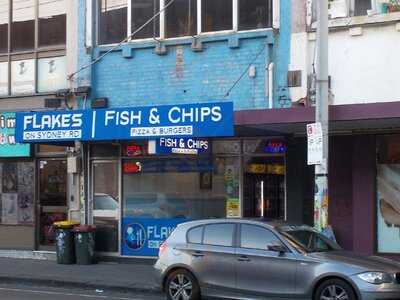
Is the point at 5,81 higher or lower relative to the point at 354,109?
higher

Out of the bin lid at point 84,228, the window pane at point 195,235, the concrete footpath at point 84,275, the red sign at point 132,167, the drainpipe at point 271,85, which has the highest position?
the drainpipe at point 271,85

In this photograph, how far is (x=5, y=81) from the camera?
2005 centimetres

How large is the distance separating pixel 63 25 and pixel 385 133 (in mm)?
9084

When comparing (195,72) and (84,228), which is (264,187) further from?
(84,228)

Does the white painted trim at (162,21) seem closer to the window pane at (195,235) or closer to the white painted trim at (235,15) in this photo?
the white painted trim at (235,15)

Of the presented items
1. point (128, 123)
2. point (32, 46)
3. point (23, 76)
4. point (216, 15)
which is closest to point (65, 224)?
point (128, 123)

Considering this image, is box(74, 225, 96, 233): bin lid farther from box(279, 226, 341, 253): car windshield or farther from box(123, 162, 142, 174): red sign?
box(279, 226, 341, 253): car windshield

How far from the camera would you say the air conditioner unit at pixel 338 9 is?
15531 mm

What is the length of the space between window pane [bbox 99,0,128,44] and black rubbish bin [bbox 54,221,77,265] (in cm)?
482

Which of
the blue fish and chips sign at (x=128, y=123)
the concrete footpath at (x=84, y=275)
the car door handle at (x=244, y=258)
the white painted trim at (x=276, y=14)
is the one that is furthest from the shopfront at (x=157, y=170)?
the car door handle at (x=244, y=258)

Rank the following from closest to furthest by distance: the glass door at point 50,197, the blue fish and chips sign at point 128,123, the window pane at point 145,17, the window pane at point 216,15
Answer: the blue fish and chips sign at point 128,123
the window pane at point 216,15
the window pane at point 145,17
the glass door at point 50,197

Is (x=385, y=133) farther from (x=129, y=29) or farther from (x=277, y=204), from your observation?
(x=129, y=29)

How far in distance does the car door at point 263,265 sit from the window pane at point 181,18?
7324 millimetres

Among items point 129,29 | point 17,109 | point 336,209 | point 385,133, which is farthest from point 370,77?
point 17,109
